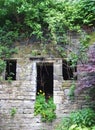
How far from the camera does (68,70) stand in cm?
787

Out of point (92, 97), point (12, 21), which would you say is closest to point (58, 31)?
point (12, 21)

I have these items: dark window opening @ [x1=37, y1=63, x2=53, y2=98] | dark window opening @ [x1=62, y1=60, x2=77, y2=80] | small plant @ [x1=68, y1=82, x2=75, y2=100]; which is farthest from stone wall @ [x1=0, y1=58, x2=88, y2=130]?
dark window opening @ [x1=37, y1=63, x2=53, y2=98]

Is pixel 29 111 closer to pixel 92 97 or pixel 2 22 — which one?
pixel 92 97

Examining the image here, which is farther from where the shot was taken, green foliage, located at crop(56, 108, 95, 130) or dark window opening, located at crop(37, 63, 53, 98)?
dark window opening, located at crop(37, 63, 53, 98)

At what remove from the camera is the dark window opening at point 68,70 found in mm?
7656

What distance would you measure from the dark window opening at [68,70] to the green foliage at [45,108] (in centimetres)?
90

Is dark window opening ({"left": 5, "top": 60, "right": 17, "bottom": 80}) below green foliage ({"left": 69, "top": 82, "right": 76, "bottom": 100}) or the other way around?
the other way around

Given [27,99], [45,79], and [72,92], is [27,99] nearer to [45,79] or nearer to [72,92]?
[72,92]

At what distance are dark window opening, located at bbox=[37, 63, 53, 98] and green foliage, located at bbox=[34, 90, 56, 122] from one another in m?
0.54

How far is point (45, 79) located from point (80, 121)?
216 centimetres

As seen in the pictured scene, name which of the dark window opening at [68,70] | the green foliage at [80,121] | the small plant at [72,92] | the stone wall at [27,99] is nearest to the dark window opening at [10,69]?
the stone wall at [27,99]

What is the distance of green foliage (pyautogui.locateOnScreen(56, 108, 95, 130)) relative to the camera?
6570 mm

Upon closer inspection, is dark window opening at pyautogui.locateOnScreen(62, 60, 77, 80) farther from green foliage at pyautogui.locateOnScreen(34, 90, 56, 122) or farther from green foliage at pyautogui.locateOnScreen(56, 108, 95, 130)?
green foliage at pyautogui.locateOnScreen(56, 108, 95, 130)

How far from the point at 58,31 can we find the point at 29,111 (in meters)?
2.30
